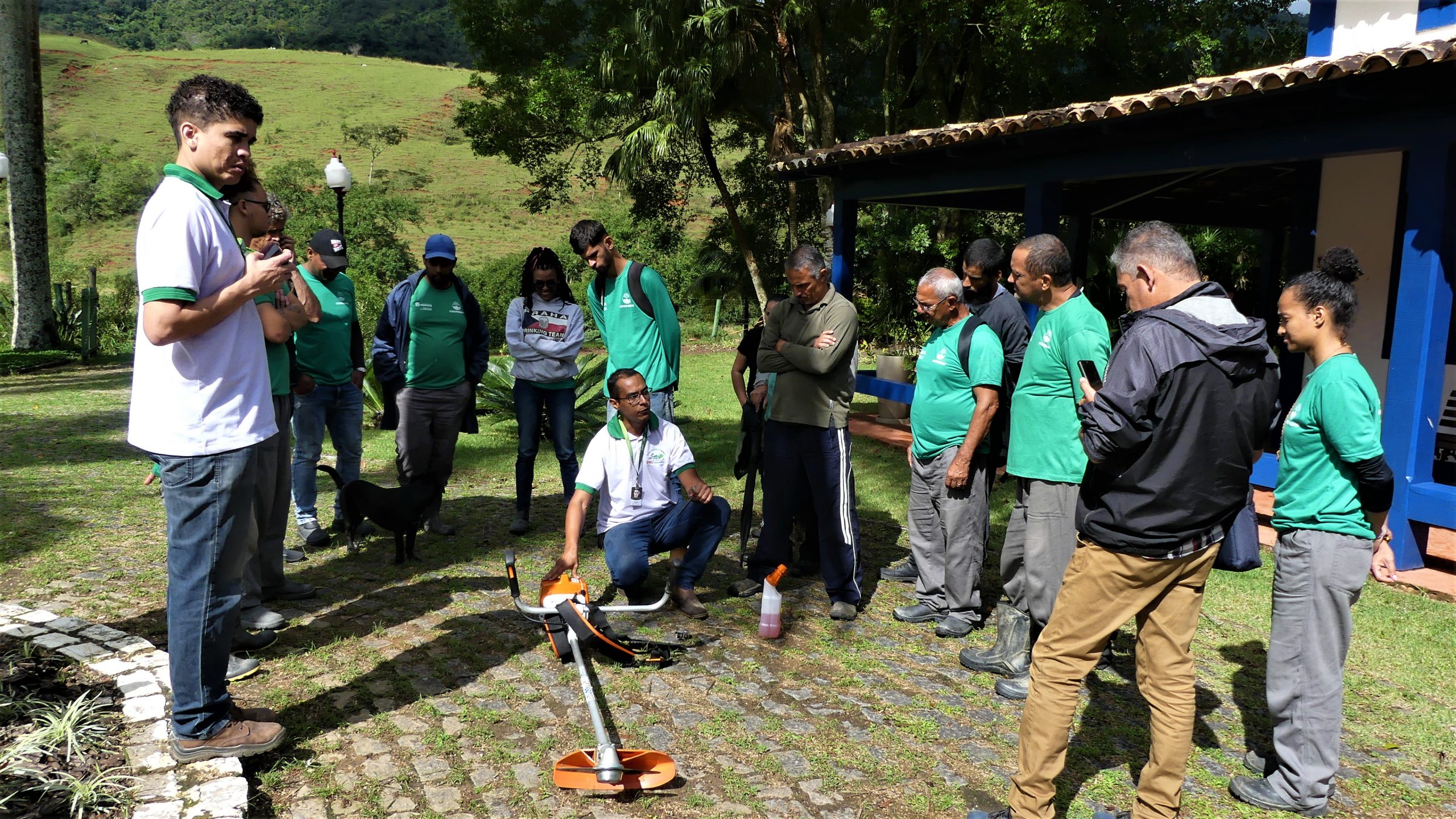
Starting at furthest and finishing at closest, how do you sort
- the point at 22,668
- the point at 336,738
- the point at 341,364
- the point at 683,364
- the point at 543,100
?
1. the point at 543,100
2. the point at 683,364
3. the point at 341,364
4. the point at 22,668
5. the point at 336,738

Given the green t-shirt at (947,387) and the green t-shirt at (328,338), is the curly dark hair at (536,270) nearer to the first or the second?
the green t-shirt at (328,338)

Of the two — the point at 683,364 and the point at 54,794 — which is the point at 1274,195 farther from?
the point at 54,794

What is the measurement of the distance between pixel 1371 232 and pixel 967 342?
654 cm

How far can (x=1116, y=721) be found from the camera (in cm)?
382

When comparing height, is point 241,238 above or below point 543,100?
below

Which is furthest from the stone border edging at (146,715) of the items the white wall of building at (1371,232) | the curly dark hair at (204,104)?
the white wall of building at (1371,232)

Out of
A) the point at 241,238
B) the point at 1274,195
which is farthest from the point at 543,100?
the point at 241,238

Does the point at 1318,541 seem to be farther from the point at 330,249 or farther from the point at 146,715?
the point at 330,249

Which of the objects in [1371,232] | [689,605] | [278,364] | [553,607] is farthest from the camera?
[1371,232]

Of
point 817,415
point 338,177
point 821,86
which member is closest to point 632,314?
point 817,415

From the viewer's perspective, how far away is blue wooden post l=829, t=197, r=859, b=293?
11.0 m

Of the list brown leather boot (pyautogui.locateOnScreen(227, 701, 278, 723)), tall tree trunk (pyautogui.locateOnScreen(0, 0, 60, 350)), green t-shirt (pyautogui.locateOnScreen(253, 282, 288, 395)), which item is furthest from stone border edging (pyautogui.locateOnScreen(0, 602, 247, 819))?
tall tree trunk (pyautogui.locateOnScreen(0, 0, 60, 350))

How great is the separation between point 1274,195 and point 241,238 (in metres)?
11.4

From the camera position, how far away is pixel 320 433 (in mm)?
5641
